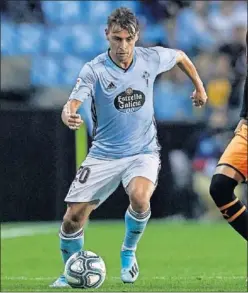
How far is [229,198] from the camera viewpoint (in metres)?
7.25

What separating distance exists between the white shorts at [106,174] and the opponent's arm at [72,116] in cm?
73

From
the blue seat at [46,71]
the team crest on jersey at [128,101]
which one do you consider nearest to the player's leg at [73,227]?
the team crest on jersey at [128,101]

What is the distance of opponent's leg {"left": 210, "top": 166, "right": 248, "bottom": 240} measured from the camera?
7219mm

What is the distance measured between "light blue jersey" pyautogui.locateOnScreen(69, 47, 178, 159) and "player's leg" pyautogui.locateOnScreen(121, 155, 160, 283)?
0.48ft

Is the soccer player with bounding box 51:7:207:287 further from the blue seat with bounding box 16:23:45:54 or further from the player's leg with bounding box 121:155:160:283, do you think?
the blue seat with bounding box 16:23:45:54

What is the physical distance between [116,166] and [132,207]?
1.20 feet

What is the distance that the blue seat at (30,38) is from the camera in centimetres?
1603

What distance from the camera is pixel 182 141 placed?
1524cm

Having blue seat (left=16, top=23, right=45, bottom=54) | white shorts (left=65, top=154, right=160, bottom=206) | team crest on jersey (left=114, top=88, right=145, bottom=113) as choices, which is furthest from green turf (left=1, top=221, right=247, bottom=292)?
blue seat (left=16, top=23, right=45, bottom=54)

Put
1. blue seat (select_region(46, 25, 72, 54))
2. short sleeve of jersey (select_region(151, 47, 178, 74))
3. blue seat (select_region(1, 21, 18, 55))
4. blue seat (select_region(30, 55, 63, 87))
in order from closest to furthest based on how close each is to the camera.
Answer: short sleeve of jersey (select_region(151, 47, 178, 74)) → blue seat (select_region(1, 21, 18, 55)) → blue seat (select_region(30, 55, 63, 87)) → blue seat (select_region(46, 25, 72, 54))

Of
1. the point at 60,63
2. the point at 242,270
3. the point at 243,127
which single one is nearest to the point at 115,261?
the point at 242,270

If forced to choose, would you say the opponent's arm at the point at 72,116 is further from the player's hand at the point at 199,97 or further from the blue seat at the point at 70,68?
the blue seat at the point at 70,68

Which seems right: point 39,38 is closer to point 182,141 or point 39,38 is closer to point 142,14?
point 142,14

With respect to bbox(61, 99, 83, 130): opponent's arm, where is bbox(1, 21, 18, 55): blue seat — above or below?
below
